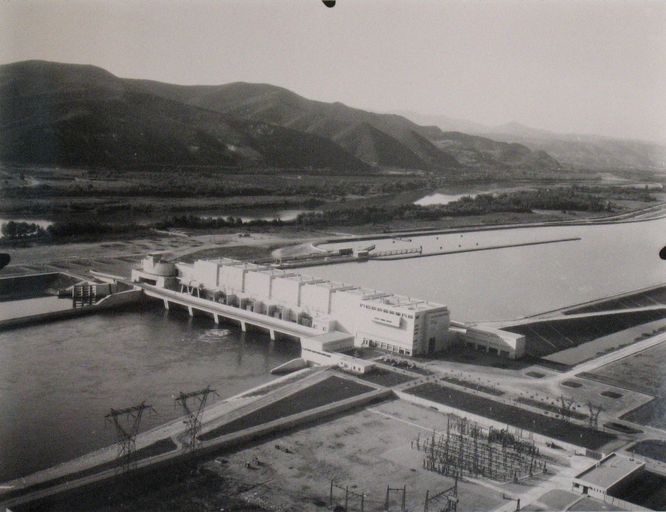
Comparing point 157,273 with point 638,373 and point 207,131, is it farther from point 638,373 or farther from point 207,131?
point 207,131

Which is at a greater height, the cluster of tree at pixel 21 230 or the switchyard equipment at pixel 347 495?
the cluster of tree at pixel 21 230

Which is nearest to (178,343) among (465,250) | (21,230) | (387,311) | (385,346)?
(385,346)

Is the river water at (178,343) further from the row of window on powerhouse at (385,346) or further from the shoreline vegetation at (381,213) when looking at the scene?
the shoreline vegetation at (381,213)

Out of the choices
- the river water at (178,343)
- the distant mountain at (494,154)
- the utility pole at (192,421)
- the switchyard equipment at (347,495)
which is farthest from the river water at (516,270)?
the distant mountain at (494,154)

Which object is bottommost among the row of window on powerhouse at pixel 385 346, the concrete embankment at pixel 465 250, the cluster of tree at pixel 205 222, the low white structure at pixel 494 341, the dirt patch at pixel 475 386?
the dirt patch at pixel 475 386

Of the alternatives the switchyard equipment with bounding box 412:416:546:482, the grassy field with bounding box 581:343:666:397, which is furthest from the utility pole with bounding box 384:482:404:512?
the grassy field with bounding box 581:343:666:397

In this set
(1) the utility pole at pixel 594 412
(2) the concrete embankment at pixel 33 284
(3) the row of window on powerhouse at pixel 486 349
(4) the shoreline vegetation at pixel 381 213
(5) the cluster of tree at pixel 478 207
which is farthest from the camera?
(5) the cluster of tree at pixel 478 207
